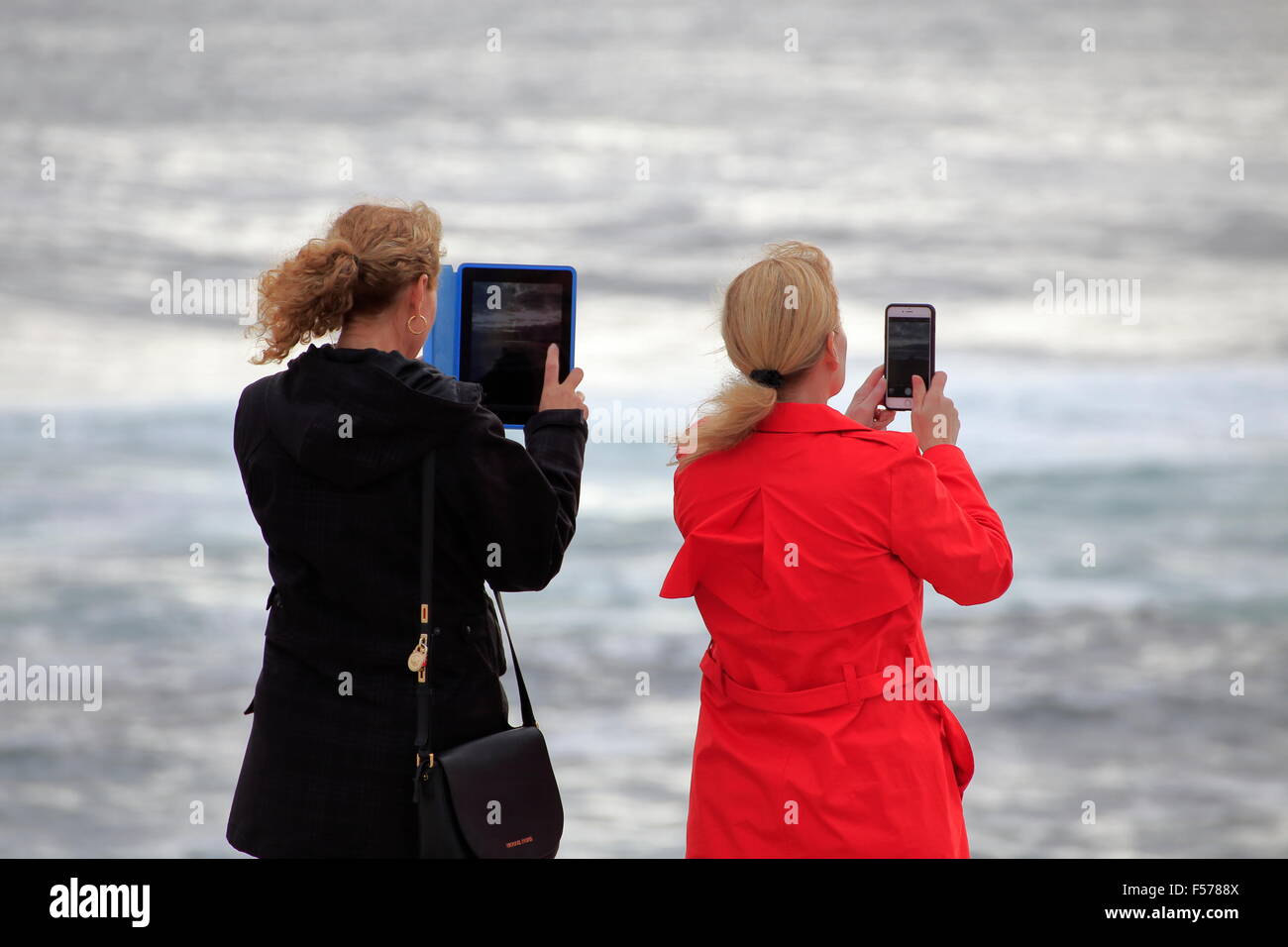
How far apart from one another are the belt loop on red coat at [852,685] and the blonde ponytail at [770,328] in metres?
0.40

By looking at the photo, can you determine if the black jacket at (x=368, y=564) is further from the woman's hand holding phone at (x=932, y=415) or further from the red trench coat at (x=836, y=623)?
the woman's hand holding phone at (x=932, y=415)

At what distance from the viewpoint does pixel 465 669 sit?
194cm

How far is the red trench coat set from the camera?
190 cm

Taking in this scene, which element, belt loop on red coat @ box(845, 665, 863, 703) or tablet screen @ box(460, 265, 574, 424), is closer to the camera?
belt loop on red coat @ box(845, 665, 863, 703)

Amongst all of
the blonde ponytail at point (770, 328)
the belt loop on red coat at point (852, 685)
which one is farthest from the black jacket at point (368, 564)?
the belt loop on red coat at point (852, 685)

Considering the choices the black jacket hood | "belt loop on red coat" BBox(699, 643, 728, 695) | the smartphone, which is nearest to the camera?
the black jacket hood

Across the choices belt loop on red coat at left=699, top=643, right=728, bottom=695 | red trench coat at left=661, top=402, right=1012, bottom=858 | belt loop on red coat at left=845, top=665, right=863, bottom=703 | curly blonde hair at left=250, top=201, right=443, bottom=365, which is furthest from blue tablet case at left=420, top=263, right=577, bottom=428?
belt loop on red coat at left=845, top=665, right=863, bottom=703

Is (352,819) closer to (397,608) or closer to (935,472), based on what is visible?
(397,608)

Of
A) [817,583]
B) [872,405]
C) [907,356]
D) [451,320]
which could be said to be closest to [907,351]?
[907,356]

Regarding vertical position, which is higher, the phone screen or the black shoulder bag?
the phone screen

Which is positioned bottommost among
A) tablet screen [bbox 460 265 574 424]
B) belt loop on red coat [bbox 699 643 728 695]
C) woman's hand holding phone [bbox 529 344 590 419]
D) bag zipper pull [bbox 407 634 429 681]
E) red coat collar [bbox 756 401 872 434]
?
belt loop on red coat [bbox 699 643 728 695]

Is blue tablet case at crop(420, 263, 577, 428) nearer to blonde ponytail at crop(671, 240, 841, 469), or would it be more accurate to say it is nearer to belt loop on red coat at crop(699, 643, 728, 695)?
blonde ponytail at crop(671, 240, 841, 469)

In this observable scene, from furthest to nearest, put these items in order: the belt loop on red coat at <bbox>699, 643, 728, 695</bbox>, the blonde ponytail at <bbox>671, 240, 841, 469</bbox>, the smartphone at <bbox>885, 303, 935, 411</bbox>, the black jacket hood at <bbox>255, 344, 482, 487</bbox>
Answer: the smartphone at <bbox>885, 303, 935, 411</bbox> < the belt loop on red coat at <bbox>699, 643, 728, 695</bbox> < the blonde ponytail at <bbox>671, 240, 841, 469</bbox> < the black jacket hood at <bbox>255, 344, 482, 487</bbox>

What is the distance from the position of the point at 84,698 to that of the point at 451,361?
26.8 feet
